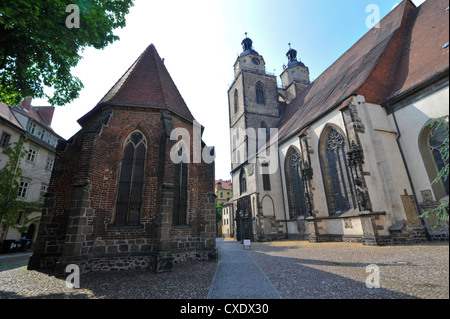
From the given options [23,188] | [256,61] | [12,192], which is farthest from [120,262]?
[256,61]

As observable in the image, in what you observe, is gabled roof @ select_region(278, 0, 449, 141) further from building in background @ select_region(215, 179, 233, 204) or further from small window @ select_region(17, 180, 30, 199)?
building in background @ select_region(215, 179, 233, 204)

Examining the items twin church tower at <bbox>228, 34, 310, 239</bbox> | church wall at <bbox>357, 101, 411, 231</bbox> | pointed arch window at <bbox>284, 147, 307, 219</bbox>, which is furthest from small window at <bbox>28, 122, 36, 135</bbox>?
church wall at <bbox>357, 101, 411, 231</bbox>

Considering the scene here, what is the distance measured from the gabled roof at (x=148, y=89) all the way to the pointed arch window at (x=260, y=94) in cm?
1918

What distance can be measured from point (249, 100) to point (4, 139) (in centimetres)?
2412

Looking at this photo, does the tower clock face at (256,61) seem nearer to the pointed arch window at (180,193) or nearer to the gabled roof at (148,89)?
the gabled roof at (148,89)

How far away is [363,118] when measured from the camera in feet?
38.7

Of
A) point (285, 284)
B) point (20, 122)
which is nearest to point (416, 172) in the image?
point (285, 284)

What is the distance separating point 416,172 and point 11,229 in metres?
25.9

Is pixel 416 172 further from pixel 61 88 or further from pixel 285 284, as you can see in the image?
pixel 61 88

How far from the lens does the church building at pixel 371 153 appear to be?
32.6 feet

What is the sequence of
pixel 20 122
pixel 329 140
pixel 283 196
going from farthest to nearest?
pixel 283 196
pixel 20 122
pixel 329 140

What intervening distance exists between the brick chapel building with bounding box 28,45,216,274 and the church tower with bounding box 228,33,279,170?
677 inches

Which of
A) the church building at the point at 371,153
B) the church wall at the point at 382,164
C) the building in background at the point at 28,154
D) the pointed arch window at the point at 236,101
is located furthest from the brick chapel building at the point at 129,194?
the pointed arch window at the point at 236,101

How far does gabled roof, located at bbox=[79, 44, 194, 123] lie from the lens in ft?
28.7
